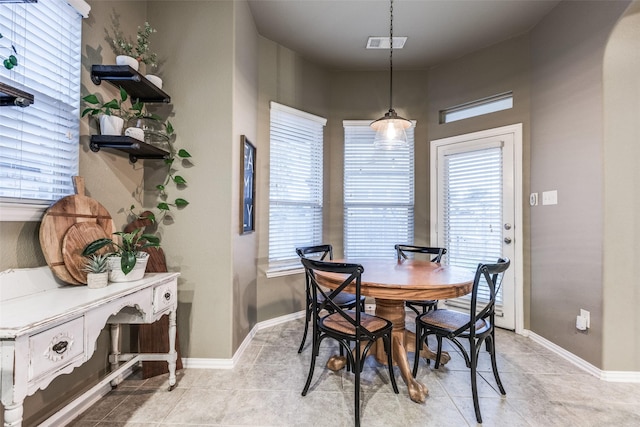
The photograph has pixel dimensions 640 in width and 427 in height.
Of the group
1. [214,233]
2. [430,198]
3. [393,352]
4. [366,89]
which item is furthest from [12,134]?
[430,198]

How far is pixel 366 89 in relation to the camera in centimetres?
390

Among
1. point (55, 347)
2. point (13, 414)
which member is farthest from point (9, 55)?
point (13, 414)

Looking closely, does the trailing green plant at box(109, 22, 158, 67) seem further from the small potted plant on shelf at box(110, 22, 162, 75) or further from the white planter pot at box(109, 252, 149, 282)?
the white planter pot at box(109, 252, 149, 282)

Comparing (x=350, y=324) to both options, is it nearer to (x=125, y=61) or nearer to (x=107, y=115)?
(x=107, y=115)

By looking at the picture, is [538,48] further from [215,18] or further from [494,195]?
[215,18]

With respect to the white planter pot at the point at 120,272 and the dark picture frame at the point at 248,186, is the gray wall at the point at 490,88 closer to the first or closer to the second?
the dark picture frame at the point at 248,186

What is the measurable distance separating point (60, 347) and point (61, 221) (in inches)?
28.3

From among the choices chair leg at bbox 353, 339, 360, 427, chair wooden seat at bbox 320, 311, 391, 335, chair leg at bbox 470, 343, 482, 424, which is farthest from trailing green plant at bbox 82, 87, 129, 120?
chair leg at bbox 470, 343, 482, 424

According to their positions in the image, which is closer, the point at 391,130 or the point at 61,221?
the point at 61,221

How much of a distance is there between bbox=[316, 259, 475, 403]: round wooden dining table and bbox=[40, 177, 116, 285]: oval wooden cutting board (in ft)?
4.82

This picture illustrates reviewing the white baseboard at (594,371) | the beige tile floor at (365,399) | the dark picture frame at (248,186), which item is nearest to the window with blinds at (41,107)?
the dark picture frame at (248,186)

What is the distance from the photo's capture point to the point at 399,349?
7.09 ft

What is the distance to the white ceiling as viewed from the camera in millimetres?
2732

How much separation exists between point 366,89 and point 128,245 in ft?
10.8
